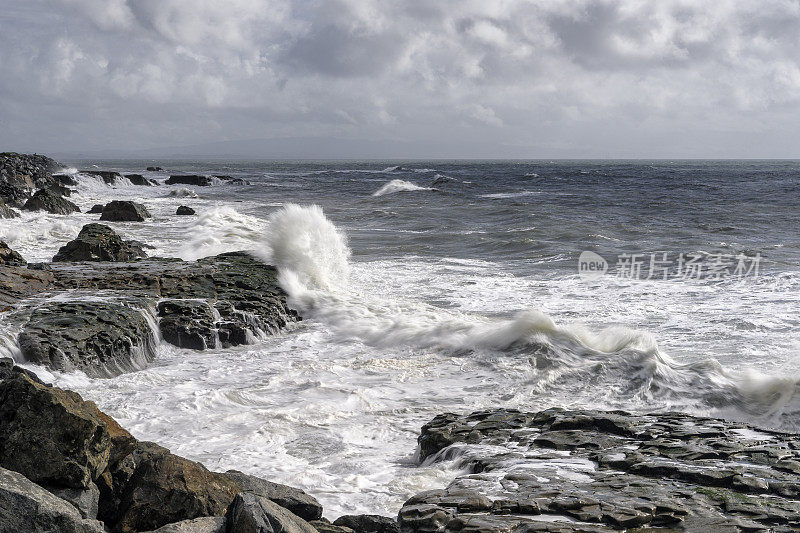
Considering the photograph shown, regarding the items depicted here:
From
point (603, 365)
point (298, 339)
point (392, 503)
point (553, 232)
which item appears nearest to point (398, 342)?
point (298, 339)

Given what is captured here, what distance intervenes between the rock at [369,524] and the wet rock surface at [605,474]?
69 millimetres

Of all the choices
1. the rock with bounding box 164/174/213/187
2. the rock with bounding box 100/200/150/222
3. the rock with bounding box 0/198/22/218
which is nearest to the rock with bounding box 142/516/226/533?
the rock with bounding box 0/198/22/218

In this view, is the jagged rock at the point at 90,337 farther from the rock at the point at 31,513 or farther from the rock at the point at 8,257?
the rock at the point at 31,513

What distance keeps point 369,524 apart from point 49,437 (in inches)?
68.2

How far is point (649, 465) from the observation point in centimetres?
455

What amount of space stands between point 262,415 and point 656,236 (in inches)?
692

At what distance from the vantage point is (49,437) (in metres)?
3.44

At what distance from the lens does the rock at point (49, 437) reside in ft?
11.0

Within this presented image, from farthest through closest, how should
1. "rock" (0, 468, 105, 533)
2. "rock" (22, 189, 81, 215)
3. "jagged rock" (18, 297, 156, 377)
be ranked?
"rock" (22, 189, 81, 215) < "jagged rock" (18, 297, 156, 377) < "rock" (0, 468, 105, 533)

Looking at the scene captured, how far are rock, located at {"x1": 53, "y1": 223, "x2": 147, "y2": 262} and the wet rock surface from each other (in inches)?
301

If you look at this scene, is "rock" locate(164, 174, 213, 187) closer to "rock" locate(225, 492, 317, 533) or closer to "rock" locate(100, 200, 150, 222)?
"rock" locate(100, 200, 150, 222)

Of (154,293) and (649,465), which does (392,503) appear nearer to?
(649,465)

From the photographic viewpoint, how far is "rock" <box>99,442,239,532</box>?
350cm

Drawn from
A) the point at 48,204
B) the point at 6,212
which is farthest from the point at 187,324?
the point at 48,204
